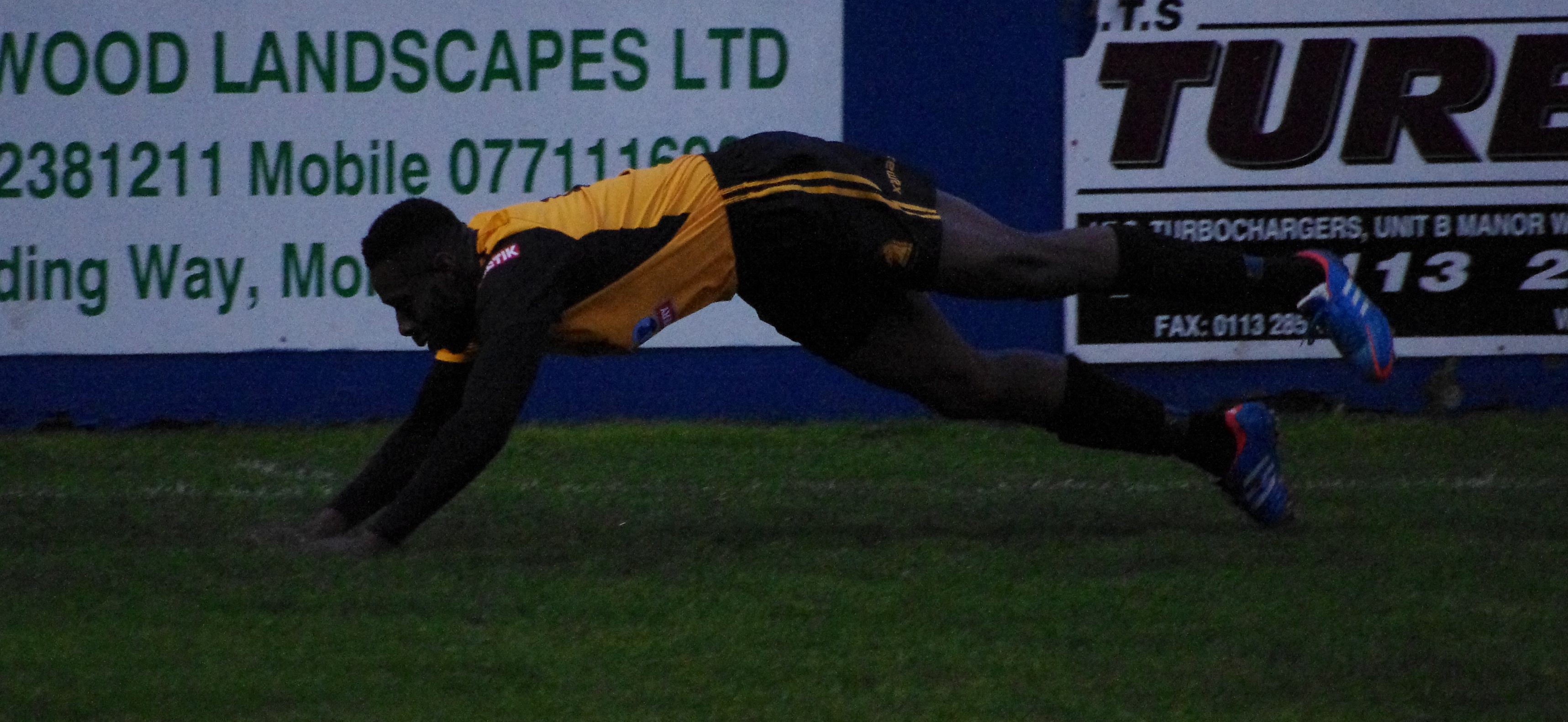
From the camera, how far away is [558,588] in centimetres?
452

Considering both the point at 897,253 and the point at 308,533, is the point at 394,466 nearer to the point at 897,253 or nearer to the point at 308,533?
the point at 308,533

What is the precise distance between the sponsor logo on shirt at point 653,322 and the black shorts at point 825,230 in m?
0.20

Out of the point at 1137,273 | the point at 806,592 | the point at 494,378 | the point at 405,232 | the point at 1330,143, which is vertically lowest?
the point at 806,592

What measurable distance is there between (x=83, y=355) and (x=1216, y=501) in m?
4.32

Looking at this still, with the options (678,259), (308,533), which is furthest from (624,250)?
(308,533)

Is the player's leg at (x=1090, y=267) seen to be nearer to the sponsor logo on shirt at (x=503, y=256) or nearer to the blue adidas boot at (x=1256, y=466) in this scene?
the blue adidas boot at (x=1256, y=466)

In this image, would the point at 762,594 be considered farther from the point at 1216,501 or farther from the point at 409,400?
the point at 409,400

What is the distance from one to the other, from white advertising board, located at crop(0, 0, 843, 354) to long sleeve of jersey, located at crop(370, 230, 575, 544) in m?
2.90

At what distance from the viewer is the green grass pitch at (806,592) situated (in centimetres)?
360

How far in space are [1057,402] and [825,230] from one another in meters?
0.85

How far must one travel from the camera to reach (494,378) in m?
4.48

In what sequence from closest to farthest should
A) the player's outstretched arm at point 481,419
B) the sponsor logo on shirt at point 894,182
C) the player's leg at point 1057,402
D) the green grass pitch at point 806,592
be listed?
the green grass pitch at point 806,592 → the player's outstretched arm at point 481,419 → the sponsor logo on shirt at point 894,182 → the player's leg at point 1057,402

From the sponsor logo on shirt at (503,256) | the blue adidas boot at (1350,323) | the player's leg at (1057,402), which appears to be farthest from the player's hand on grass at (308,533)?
the blue adidas boot at (1350,323)

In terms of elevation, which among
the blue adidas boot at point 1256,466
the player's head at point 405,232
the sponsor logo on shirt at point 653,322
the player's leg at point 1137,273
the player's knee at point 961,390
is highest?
the player's head at point 405,232
